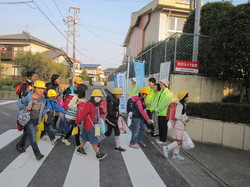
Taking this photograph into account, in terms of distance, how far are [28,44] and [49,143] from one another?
3194cm

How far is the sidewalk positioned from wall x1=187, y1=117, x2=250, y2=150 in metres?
0.20

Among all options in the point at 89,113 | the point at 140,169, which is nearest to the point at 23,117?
the point at 89,113

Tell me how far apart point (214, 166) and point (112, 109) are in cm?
259

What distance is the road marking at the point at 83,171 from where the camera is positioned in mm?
3355

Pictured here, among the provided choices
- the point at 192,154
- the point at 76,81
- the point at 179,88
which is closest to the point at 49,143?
the point at 76,81

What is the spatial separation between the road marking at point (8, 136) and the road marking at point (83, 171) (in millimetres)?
1967

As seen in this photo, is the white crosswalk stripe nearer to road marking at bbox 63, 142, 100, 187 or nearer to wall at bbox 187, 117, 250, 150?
road marking at bbox 63, 142, 100, 187

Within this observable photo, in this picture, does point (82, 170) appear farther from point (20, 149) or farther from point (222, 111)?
point (222, 111)

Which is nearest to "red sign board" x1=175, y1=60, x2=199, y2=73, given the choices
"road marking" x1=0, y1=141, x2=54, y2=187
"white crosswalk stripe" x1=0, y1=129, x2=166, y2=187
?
"white crosswalk stripe" x1=0, y1=129, x2=166, y2=187

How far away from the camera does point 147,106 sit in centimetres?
660

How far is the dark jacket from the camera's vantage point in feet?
15.7

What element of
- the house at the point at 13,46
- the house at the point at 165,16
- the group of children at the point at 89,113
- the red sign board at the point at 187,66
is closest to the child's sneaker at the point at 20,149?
the group of children at the point at 89,113

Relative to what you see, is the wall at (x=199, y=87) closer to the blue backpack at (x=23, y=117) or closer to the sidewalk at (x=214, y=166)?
the sidewalk at (x=214, y=166)

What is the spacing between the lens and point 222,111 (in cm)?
620
